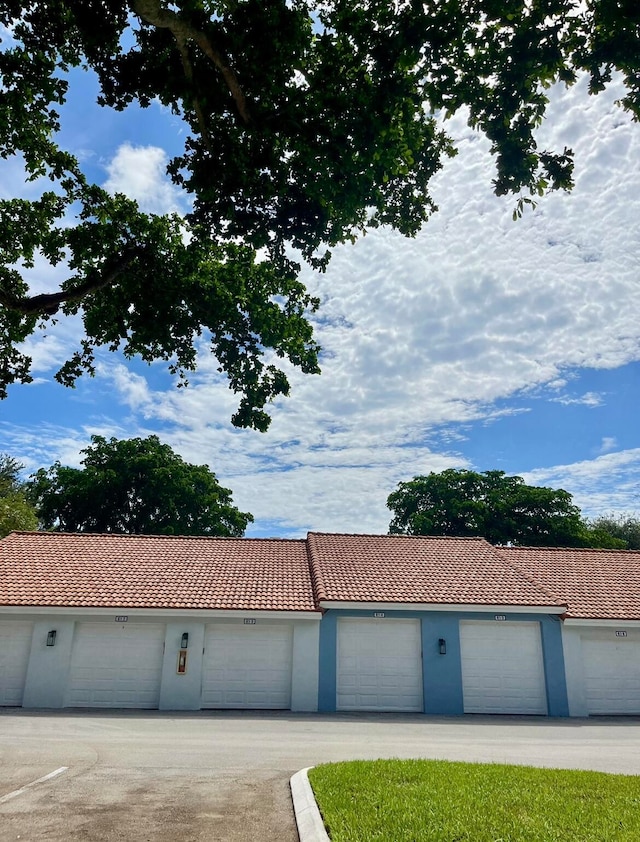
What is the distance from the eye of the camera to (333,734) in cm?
1240

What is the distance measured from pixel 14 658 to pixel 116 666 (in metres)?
2.88

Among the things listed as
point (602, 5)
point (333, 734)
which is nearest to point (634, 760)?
point (333, 734)

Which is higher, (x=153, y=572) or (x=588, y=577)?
(x=588, y=577)

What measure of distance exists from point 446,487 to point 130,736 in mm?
30730

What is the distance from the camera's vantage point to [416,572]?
62.8 feet

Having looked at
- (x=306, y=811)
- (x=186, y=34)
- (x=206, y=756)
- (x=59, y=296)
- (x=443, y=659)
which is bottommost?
(x=206, y=756)

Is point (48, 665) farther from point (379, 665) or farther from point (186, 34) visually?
point (186, 34)

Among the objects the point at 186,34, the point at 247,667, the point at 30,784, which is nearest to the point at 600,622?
the point at 247,667

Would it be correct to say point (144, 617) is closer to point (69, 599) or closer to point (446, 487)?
point (69, 599)

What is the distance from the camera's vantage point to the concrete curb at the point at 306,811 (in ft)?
17.9

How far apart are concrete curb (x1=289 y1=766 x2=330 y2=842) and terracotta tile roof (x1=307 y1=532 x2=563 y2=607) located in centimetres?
913

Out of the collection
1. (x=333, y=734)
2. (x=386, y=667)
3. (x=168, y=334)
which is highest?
(x=168, y=334)

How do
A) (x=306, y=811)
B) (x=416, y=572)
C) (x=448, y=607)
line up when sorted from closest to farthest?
(x=306, y=811) < (x=448, y=607) < (x=416, y=572)

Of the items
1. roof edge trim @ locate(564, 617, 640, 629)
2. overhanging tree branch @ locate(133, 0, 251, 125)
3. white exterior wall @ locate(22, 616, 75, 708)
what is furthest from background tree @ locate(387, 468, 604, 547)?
overhanging tree branch @ locate(133, 0, 251, 125)
